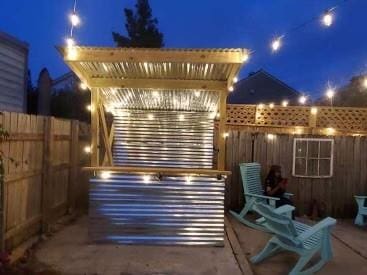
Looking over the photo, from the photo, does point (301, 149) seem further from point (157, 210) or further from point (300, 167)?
point (157, 210)

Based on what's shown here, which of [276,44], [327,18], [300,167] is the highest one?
[327,18]

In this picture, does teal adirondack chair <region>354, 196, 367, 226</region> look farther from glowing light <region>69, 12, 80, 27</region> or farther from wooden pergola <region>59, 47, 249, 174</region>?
glowing light <region>69, 12, 80, 27</region>

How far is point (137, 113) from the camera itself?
32.5ft

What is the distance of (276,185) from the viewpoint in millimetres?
9992

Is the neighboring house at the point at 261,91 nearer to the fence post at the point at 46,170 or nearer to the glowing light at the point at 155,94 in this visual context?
the glowing light at the point at 155,94

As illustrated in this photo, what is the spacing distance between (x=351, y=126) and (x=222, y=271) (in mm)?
7817

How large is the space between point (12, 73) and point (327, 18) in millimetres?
A: 8873

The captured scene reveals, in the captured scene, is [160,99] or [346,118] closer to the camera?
[160,99]

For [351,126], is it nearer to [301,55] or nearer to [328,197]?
[328,197]

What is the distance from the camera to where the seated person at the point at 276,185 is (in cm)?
993

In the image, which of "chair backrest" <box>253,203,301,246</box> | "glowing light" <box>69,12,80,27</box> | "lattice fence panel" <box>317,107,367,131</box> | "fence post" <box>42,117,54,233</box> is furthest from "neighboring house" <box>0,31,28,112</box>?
"chair backrest" <box>253,203,301,246</box>

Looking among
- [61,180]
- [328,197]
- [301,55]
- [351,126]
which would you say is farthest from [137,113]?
[301,55]

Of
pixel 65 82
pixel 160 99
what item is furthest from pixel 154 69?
pixel 65 82

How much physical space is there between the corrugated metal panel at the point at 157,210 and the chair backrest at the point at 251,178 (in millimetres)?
2947
